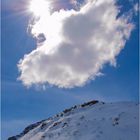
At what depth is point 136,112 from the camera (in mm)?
44031

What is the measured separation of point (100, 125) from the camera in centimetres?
4094

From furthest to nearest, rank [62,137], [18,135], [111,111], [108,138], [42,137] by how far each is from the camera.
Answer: [18,135] → [111,111] → [42,137] → [62,137] → [108,138]

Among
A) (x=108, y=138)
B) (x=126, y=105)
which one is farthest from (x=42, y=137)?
(x=126, y=105)

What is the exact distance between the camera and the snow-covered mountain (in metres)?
38.0

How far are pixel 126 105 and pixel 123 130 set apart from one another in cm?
1099

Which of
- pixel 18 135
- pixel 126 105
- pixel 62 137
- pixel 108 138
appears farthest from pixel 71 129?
pixel 18 135

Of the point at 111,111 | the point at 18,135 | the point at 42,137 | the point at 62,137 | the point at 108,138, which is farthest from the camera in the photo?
the point at 18,135

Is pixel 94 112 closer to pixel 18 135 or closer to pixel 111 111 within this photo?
pixel 111 111

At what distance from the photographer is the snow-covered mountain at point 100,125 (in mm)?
38016

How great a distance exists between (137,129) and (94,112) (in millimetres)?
10241

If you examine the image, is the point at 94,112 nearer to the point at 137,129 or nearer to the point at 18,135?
the point at 137,129

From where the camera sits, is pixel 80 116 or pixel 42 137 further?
pixel 80 116

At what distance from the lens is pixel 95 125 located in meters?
41.4

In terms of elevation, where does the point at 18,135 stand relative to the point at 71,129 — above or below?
above
